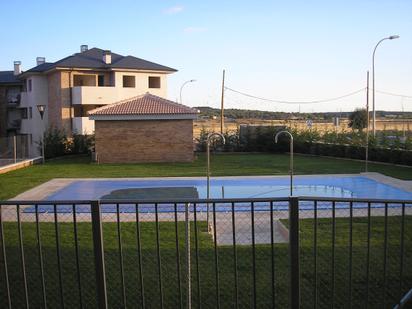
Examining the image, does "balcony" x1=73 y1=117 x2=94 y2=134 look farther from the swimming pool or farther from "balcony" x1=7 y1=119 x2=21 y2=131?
the swimming pool

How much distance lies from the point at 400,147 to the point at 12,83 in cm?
3411

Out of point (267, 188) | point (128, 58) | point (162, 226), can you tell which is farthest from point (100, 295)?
point (128, 58)

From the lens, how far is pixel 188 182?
19.4 metres

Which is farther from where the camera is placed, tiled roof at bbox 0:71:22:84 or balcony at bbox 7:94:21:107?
tiled roof at bbox 0:71:22:84

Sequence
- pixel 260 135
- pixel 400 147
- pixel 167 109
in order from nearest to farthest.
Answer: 1. pixel 400 147
2. pixel 167 109
3. pixel 260 135

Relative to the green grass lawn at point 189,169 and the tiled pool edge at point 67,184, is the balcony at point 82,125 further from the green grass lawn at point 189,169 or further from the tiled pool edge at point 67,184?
the tiled pool edge at point 67,184

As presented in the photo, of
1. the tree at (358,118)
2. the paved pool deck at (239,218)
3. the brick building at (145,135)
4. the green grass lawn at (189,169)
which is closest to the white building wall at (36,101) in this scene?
the green grass lawn at (189,169)

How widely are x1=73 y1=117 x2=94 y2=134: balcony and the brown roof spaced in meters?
8.49

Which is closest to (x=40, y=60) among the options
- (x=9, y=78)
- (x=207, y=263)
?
(x=9, y=78)

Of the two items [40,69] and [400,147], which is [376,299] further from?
[40,69]

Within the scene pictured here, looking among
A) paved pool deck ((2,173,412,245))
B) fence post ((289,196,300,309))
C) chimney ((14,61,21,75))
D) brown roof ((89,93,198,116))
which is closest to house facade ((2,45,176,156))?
chimney ((14,61,21,75))

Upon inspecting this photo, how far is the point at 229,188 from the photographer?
1809 cm

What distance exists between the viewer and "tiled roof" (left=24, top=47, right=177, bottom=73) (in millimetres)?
37000

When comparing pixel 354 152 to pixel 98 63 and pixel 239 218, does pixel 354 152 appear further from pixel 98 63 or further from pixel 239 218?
pixel 98 63
